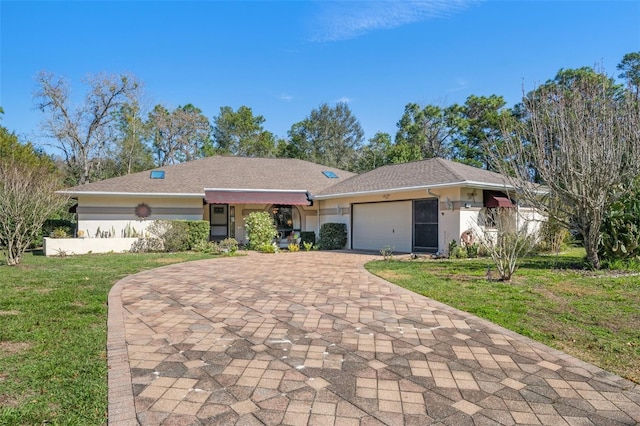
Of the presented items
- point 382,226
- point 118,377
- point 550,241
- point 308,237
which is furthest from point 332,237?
point 118,377

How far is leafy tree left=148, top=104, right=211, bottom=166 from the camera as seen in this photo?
41625mm

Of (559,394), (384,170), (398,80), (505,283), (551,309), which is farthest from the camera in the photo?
(398,80)

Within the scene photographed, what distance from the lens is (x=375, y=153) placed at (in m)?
38.9

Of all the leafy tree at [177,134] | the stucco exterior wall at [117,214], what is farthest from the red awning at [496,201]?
the leafy tree at [177,134]

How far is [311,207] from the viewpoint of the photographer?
2170 centimetres

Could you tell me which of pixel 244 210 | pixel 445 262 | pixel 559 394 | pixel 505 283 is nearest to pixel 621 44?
pixel 445 262

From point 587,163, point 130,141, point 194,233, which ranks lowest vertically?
point 194,233

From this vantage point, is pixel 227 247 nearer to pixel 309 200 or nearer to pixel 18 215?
pixel 309 200

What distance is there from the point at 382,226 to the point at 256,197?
265 inches

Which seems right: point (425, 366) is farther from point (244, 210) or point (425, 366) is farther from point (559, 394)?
point (244, 210)

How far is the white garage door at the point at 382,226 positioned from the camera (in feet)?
56.4

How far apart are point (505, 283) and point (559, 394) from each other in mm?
5674

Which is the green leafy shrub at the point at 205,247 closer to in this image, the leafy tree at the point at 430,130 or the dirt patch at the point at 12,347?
the dirt patch at the point at 12,347

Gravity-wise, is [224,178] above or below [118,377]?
above
